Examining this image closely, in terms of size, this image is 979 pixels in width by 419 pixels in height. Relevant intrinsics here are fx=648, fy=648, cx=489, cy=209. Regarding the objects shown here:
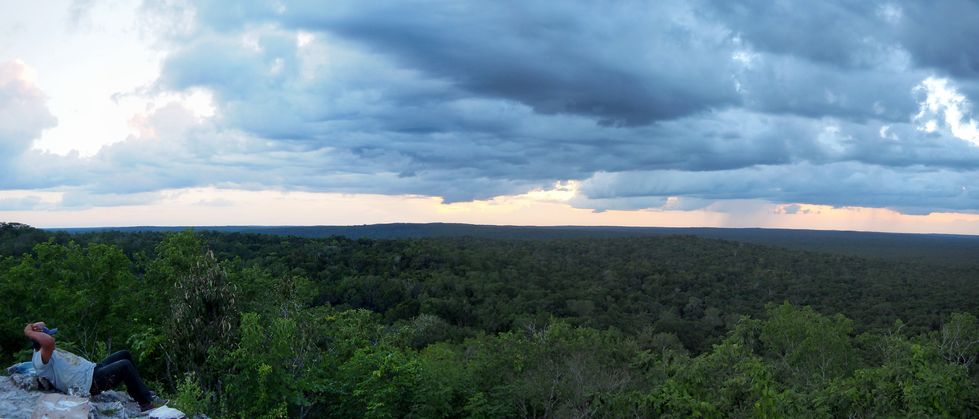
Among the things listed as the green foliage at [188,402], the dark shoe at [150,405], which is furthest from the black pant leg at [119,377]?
the green foliage at [188,402]

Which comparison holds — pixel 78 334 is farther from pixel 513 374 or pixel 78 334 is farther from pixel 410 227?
pixel 410 227

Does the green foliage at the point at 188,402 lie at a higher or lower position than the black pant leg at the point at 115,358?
lower

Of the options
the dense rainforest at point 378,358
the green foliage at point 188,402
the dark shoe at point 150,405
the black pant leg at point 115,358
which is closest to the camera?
the green foliage at point 188,402

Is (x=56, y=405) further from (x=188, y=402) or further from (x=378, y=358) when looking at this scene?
(x=378, y=358)

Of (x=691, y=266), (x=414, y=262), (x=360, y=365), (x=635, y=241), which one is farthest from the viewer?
(x=635, y=241)

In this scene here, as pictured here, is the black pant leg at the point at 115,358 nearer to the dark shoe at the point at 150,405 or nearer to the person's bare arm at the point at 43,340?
the dark shoe at the point at 150,405

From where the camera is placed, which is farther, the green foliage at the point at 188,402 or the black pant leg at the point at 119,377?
the black pant leg at the point at 119,377

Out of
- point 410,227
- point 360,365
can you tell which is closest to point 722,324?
point 360,365

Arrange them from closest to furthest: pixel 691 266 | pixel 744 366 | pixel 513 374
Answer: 1. pixel 744 366
2. pixel 513 374
3. pixel 691 266
